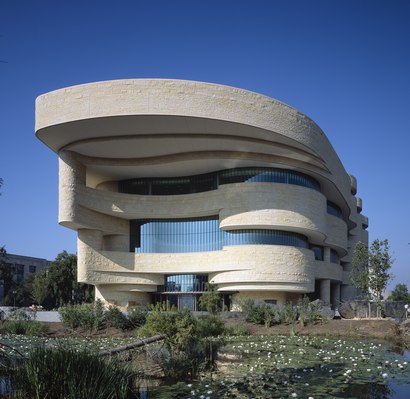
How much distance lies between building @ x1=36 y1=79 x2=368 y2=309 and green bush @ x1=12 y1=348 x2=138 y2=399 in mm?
30514

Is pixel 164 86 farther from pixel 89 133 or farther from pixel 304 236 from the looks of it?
pixel 304 236

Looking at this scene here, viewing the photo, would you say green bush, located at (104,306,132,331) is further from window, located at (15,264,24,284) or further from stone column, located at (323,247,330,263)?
window, located at (15,264,24,284)

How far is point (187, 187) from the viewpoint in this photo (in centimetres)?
4950

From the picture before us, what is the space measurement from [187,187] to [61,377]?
41.4m

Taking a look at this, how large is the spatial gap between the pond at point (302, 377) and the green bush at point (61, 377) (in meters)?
3.18

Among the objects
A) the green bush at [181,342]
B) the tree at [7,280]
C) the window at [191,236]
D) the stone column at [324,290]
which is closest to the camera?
the green bush at [181,342]

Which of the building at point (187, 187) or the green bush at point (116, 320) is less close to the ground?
the building at point (187, 187)

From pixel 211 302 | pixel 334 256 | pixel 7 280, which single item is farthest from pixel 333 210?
pixel 7 280

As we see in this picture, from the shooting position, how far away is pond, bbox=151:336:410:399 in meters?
11.7

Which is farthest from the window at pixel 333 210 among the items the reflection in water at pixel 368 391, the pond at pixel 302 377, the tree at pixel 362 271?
the reflection in water at pixel 368 391

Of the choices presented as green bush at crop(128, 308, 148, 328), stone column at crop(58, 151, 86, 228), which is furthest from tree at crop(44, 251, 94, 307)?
green bush at crop(128, 308, 148, 328)

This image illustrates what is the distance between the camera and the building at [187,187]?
39.0 meters

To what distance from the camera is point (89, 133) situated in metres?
41.0

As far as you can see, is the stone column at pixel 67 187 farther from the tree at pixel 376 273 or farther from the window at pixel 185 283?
the tree at pixel 376 273
